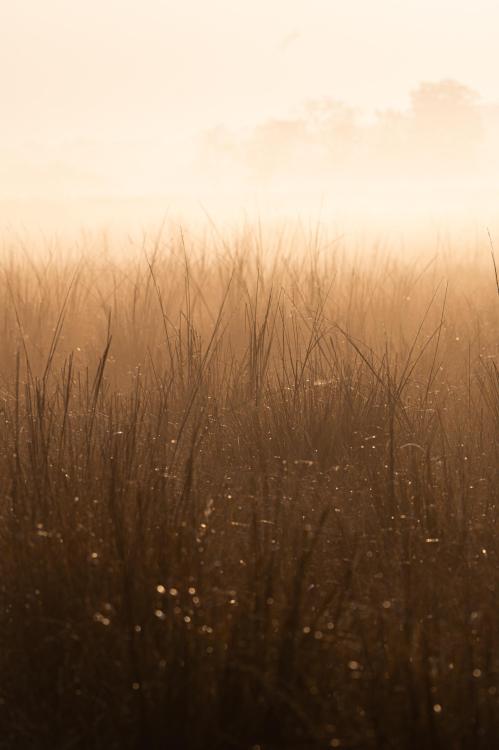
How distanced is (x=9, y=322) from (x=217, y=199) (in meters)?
8.99

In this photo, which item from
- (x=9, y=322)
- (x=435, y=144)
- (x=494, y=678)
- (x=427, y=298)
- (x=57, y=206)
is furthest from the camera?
(x=435, y=144)

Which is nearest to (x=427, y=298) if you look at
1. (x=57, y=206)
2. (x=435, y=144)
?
(x=57, y=206)

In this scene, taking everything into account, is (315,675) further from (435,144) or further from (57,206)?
(435,144)

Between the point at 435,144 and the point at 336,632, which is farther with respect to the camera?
the point at 435,144

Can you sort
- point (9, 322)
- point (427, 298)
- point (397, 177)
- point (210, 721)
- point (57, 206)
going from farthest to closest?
point (397, 177) < point (57, 206) < point (427, 298) < point (9, 322) < point (210, 721)

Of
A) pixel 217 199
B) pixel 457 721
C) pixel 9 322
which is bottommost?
pixel 457 721

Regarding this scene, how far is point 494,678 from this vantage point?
161 centimetres

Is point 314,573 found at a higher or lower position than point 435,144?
lower

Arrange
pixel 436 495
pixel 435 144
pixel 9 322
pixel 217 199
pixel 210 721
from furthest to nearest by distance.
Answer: pixel 435 144 → pixel 217 199 → pixel 9 322 → pixel 436 495 → pixel 210 721

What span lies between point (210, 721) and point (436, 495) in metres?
0.89

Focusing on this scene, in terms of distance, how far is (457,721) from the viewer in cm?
152

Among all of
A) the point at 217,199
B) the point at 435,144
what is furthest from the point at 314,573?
the point at 435,144

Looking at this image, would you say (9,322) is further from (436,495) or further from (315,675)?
(315,675)

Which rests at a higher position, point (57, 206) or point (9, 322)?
point (57, 206)
